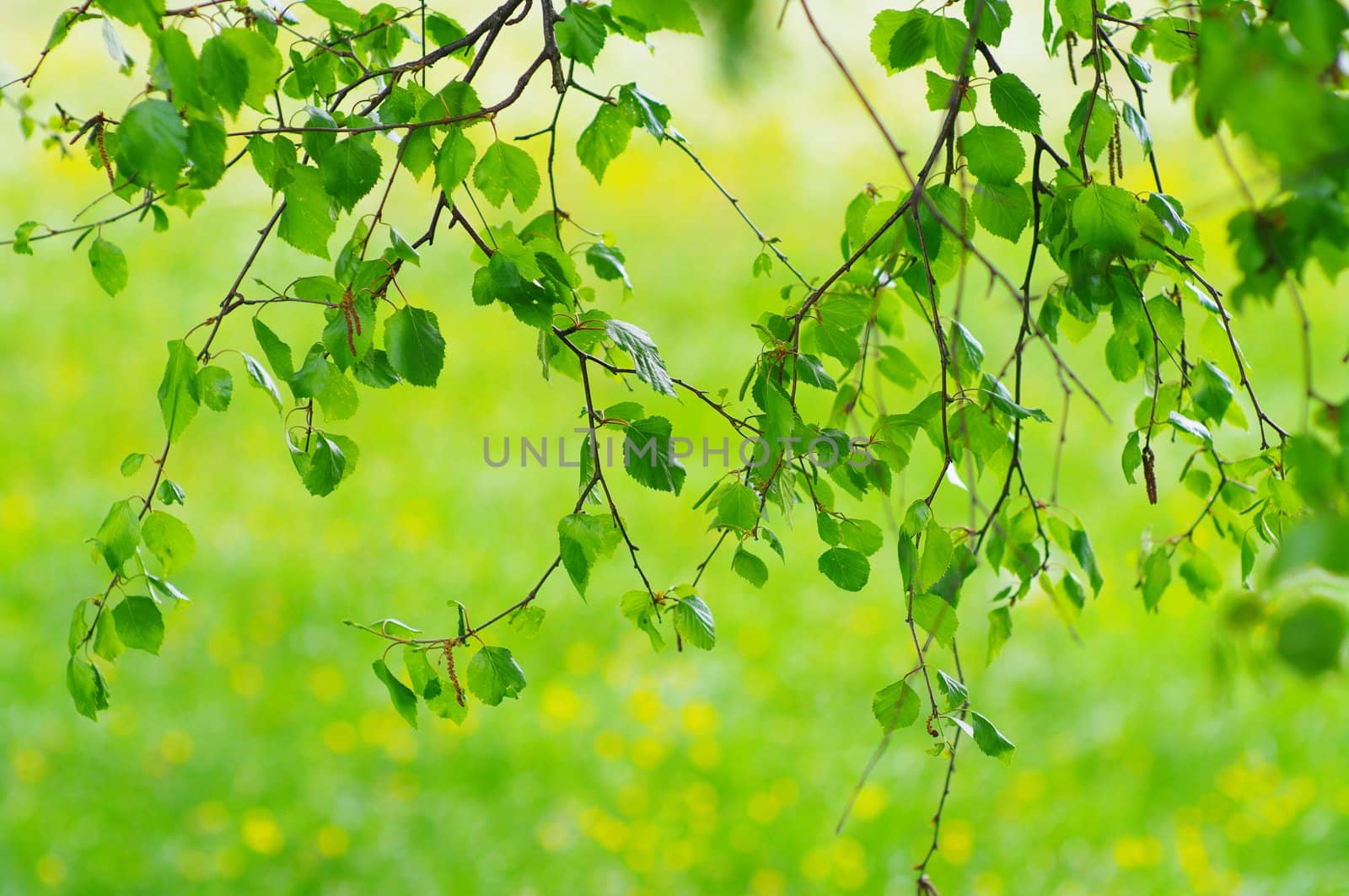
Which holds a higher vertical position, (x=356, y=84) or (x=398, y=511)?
(x=398, y=511)

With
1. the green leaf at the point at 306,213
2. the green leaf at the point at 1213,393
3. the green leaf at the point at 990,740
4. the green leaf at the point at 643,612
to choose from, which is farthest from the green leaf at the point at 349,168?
the green leaf at the point at 1213,393

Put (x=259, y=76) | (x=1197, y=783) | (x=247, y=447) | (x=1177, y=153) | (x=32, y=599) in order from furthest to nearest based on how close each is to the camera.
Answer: (x=1177, y=153)
(x=247, y=447)
(x=32, y=599)
(x=1197, y=783)
(x=259, y=76)

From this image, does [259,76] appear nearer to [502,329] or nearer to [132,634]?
[132,634]

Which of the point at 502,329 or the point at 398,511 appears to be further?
the point at 502,329

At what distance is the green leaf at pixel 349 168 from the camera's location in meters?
0.91

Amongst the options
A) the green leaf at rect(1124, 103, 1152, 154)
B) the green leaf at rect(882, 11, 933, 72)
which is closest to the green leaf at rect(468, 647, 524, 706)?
the green leaf at rect(882, 11, 933, 72)

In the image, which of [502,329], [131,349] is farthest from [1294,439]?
[131,349]

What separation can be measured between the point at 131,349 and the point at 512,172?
11.1 ft

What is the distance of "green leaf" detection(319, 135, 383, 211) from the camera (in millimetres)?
910

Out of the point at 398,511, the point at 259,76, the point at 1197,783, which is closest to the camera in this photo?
A: the point at 259,76

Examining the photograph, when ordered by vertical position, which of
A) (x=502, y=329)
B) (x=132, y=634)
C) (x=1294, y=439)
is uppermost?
(x=502, y=329)

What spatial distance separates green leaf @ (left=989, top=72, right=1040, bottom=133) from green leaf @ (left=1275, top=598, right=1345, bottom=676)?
21.8 inches

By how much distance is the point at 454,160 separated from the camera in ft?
2.89

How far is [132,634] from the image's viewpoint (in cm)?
96
